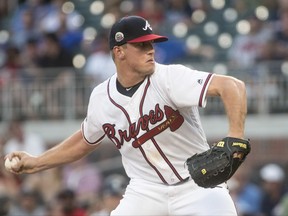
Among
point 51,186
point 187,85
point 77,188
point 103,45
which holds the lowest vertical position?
point 77,188

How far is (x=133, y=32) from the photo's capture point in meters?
7.12

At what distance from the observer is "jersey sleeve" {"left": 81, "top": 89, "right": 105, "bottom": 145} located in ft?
24.5

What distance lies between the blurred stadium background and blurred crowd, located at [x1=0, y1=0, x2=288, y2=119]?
1 cm

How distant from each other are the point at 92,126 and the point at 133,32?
86 centimetres

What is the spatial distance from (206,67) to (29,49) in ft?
10.1

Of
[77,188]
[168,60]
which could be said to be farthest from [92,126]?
[168,60]

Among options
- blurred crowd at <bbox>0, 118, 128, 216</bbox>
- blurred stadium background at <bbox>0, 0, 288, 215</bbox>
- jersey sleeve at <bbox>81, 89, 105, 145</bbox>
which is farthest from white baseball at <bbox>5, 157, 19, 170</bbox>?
blurred stadium background at <bbox>0, 0, 288, 215</bbox>

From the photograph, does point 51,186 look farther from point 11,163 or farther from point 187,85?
point 187,85

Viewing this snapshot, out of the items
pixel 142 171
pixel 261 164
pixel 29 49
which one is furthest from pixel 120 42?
pixel 29 49

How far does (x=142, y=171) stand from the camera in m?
7.31

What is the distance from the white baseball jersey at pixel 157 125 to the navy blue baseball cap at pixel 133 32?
218 mm

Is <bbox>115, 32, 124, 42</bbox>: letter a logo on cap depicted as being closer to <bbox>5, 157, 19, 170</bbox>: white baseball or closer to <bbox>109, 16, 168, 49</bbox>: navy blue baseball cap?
<bbox>109, 16, 168, 49</bbox>: navy blue baseball cap

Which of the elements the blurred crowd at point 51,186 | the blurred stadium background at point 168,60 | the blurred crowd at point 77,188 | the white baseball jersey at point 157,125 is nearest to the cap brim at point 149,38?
the white baseball jersey at point 157,125

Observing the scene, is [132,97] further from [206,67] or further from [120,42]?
[206,67]
